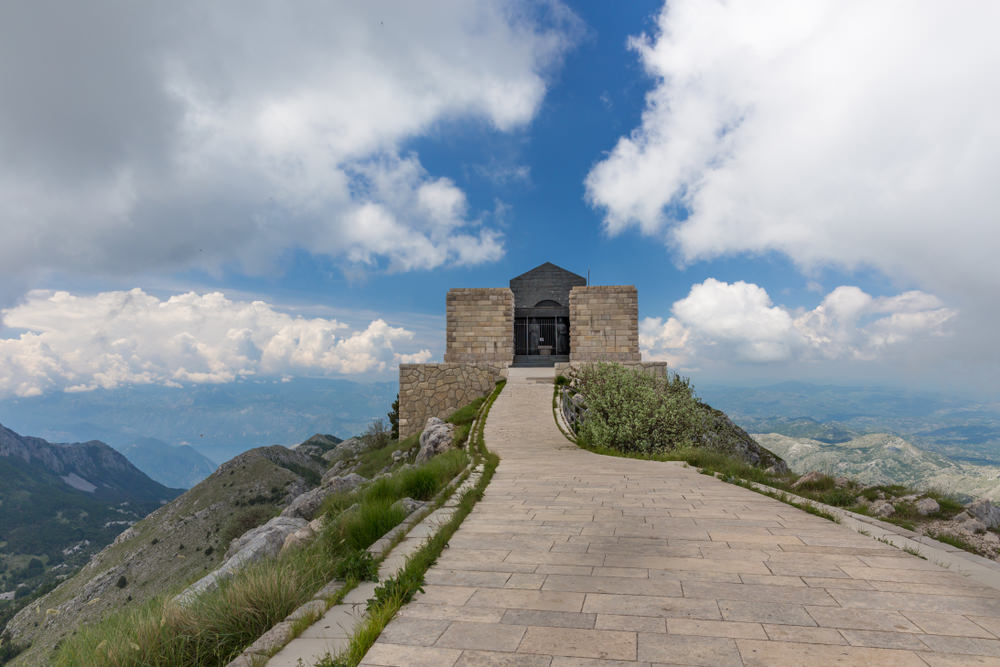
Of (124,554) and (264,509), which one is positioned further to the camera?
(124,554)

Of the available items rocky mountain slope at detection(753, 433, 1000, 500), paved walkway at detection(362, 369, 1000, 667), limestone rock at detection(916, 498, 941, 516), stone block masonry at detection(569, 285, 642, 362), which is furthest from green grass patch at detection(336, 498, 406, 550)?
stone block masonry at detection(569, 285, 642, 362)

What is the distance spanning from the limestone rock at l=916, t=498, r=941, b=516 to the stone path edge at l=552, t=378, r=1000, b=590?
1040 mm

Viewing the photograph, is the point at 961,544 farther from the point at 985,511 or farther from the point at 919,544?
the point at 985,511

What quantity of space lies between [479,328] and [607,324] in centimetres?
648

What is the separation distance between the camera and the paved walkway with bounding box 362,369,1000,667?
2.68 meters

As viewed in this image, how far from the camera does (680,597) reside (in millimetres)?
3381

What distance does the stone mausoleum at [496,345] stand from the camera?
20.2 meters

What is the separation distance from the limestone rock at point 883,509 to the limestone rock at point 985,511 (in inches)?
33.5

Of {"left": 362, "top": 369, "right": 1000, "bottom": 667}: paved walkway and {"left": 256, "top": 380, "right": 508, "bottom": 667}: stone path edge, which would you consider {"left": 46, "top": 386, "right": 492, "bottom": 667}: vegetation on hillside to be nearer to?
{"left": 256, "top": 380, "right": 508, "bottom": 667}: stone path edge

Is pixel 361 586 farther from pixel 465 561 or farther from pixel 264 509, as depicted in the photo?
pixel 264 509

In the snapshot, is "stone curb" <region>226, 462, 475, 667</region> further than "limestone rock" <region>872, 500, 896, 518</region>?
No

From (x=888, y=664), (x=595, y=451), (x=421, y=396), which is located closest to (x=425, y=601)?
(x=888, y=664)

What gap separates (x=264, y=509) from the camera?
26781 millimetres

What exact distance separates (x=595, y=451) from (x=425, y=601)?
902 cm
